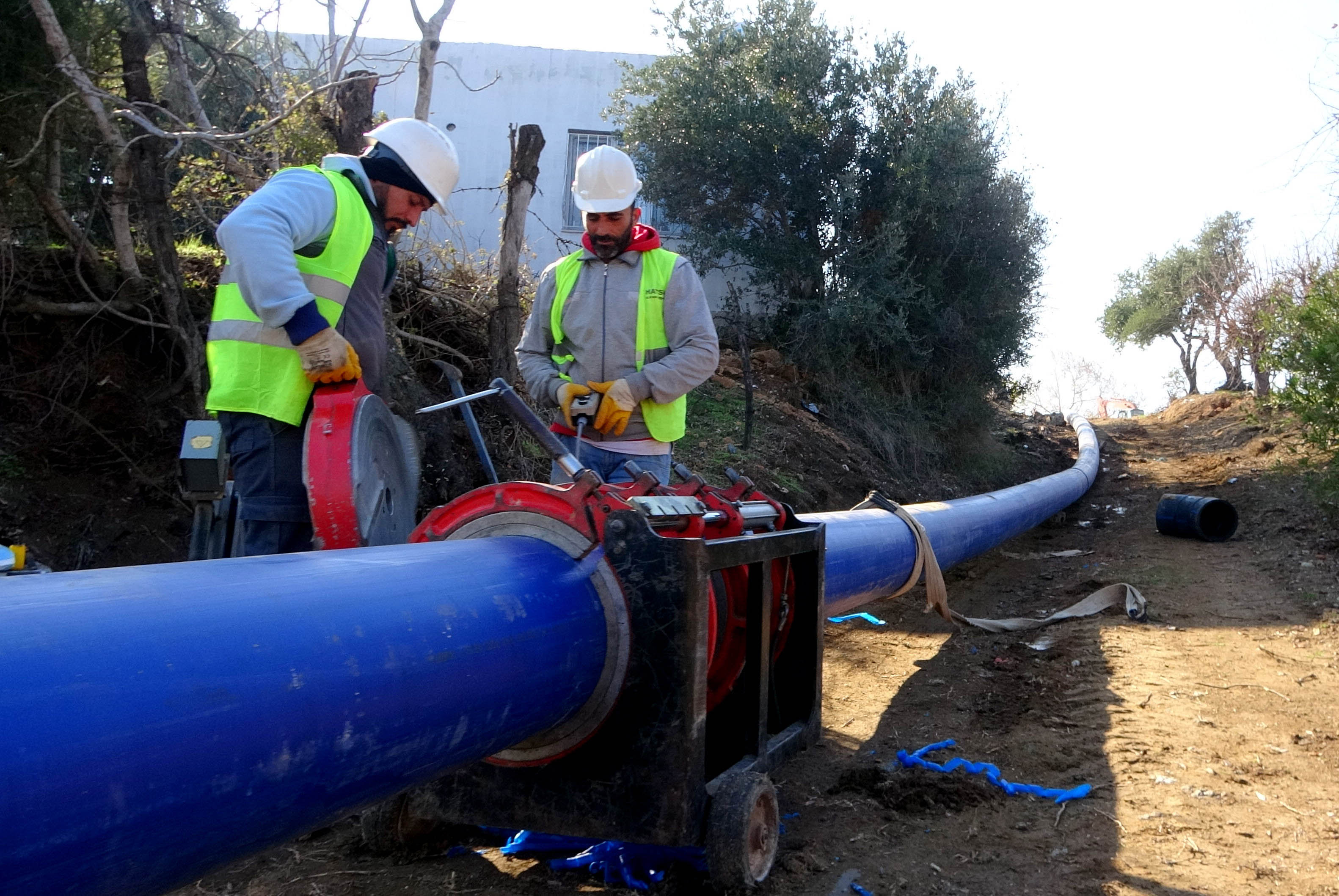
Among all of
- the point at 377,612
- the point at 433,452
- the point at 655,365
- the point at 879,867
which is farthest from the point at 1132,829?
the point at 433,452

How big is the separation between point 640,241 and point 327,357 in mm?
1642

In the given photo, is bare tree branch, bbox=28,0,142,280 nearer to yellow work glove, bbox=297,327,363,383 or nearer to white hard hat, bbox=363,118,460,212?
white hard hat, bbox=363,118,460,212

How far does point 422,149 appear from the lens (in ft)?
9.95

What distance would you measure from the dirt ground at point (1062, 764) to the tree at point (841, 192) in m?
6.74

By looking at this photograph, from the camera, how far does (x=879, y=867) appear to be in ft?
9.12

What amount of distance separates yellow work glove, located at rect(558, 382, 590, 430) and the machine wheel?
171cm

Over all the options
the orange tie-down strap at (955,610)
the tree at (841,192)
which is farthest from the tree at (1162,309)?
the orange tie-down strap at (955,610)

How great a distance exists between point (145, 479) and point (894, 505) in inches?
173

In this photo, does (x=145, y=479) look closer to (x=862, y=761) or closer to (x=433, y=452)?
(x=433, y=452)

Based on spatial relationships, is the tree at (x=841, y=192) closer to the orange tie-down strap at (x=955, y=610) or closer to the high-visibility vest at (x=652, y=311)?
the orange tie-down strap at (x=955, y=610)

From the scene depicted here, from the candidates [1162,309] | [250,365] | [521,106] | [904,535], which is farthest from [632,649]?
[1162,309]

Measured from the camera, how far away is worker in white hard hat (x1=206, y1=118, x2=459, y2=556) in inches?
102

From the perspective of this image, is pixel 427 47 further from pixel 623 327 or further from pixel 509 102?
pixel 509 102

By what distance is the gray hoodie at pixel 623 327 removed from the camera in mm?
3895
